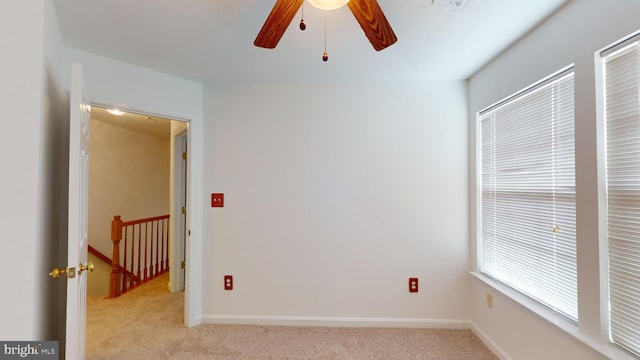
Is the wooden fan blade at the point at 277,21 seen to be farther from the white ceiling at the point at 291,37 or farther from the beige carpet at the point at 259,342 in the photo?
the beige carpet at the point at 259,342

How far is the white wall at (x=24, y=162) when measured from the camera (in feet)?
3.52

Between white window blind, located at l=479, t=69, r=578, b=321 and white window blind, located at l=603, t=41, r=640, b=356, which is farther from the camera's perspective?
white window blind, located at l=479, t=69, r=578, b=321

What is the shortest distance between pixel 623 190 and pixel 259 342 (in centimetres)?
252

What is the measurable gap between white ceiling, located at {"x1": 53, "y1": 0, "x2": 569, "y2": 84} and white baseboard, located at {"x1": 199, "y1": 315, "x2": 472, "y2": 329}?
2257 mm

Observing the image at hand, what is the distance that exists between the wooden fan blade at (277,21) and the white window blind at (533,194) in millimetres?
1581

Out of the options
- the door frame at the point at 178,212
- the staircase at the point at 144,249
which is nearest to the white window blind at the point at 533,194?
the door frame at the point at 178,212

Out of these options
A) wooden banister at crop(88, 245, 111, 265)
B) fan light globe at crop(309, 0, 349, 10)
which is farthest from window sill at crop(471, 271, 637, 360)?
wooden banister at crop(88, 245, 111, 265)

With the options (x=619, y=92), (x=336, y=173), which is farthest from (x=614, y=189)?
(x=336, y=173)

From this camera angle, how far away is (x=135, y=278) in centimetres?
370

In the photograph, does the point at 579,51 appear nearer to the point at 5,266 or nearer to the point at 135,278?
the point at 5,266

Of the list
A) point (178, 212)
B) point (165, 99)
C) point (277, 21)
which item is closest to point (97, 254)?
point (178, 212)

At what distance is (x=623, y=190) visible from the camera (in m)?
1.19

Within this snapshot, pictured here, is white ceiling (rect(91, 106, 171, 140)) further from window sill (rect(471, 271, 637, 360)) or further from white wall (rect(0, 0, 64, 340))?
window sill (rect(471, 271, 637, 360))

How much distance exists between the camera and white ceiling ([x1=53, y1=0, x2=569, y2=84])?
1.45 m
